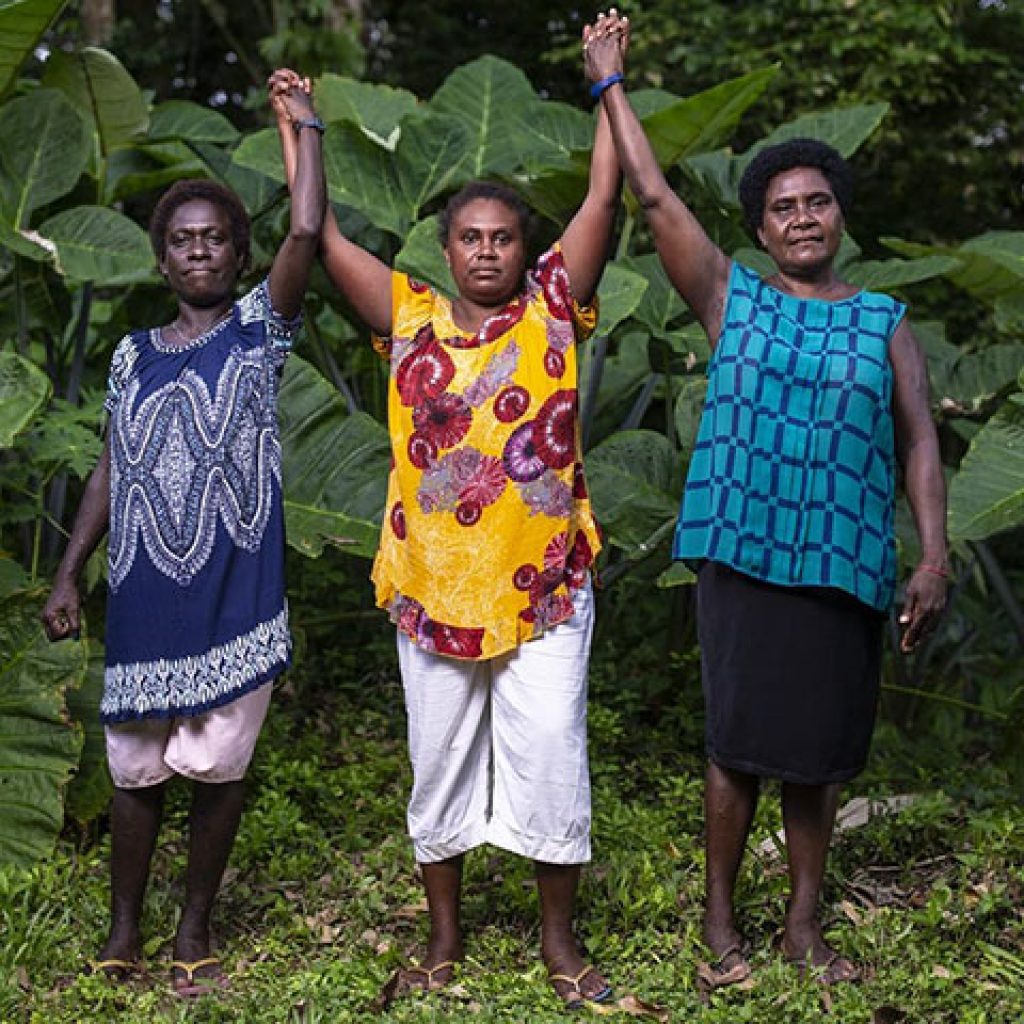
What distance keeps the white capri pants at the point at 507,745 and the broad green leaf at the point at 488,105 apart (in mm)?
2540

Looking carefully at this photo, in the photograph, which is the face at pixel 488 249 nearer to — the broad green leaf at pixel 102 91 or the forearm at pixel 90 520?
the forearm at pixel 90 520

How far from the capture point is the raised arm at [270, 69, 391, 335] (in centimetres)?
311

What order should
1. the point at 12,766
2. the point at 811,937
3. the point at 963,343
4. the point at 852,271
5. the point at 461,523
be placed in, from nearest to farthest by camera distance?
1. the point at 461,523
2. the point at 811,937
3. the point at 12,766
4. the point at 852,271
5. the point at 963,343

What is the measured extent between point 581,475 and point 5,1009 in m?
1.59

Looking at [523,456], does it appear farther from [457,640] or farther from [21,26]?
[21,26]

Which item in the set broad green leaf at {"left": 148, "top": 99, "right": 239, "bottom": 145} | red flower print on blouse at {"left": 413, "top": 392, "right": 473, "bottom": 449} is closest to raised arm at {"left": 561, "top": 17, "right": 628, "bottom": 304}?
red flower print on blouse at {"left": 413, "top": 392, "right": 473, "bottom": 449}

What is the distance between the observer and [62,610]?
326 centimetres

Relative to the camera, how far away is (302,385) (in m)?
Answer: 4.23

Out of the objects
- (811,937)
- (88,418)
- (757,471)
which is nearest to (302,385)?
(88,418)

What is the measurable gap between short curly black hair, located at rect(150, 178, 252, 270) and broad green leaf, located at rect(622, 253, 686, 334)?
5.64 ft

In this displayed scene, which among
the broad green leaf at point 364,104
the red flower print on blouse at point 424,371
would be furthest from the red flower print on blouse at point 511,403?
the broad green leaf at point 364,104

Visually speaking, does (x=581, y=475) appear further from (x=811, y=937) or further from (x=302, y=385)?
(x=302, y=385)

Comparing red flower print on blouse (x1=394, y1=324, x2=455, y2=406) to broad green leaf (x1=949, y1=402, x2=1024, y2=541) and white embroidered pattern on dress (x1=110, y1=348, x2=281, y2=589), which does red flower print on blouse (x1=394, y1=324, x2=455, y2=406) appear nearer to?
white embroidered pattern on dress (x1=110, y1=348, x2=281, y2=589)

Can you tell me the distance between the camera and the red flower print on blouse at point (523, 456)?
2.95 m
